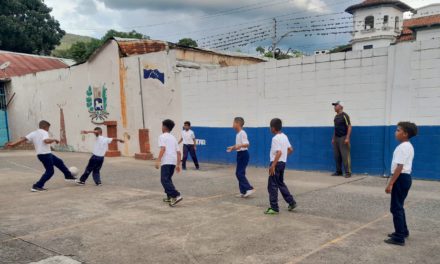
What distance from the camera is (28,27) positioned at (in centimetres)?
3434

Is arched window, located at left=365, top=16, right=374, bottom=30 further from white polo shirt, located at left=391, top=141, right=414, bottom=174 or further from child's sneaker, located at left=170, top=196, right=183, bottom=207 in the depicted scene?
white polo shirt, located at left=391, top=141, right=414, bottom=174

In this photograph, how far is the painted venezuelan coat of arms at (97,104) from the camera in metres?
16.2

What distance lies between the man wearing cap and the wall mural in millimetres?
6726

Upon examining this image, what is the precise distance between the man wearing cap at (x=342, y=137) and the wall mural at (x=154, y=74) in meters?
6.73

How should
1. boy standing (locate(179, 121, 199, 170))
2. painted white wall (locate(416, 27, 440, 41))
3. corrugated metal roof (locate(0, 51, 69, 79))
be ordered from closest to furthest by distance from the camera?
boy standing (locate(179, 121, 199, 170)), corrugated metal roof (locate(0, 51, 69, 79)), painted white wall (locate(416, 27, 440, 41))

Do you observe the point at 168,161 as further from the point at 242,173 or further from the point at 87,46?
the point at 87,46

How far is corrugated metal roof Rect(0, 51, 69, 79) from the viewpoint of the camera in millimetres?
22528

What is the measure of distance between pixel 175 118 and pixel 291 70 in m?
4.84

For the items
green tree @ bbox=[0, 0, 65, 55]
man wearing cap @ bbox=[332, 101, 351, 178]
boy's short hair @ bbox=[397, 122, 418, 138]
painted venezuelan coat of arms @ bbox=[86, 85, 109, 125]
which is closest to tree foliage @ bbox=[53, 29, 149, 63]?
green tree @ bbox=[0, 0, 65, 55]

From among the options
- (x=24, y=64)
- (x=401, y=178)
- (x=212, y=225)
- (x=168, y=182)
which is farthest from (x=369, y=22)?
(x=212, y=225)

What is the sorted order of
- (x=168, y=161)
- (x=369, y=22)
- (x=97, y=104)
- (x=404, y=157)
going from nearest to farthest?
1. (x=404, y=157)
2. (x=168, y=161)
3. (x=97, y=104)
4. (x=369, y=22)

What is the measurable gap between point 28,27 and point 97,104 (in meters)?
23.1

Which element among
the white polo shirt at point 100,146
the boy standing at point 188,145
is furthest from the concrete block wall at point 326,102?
the white polo shirt at point 100,146

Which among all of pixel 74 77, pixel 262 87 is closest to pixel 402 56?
pixel 262 87
